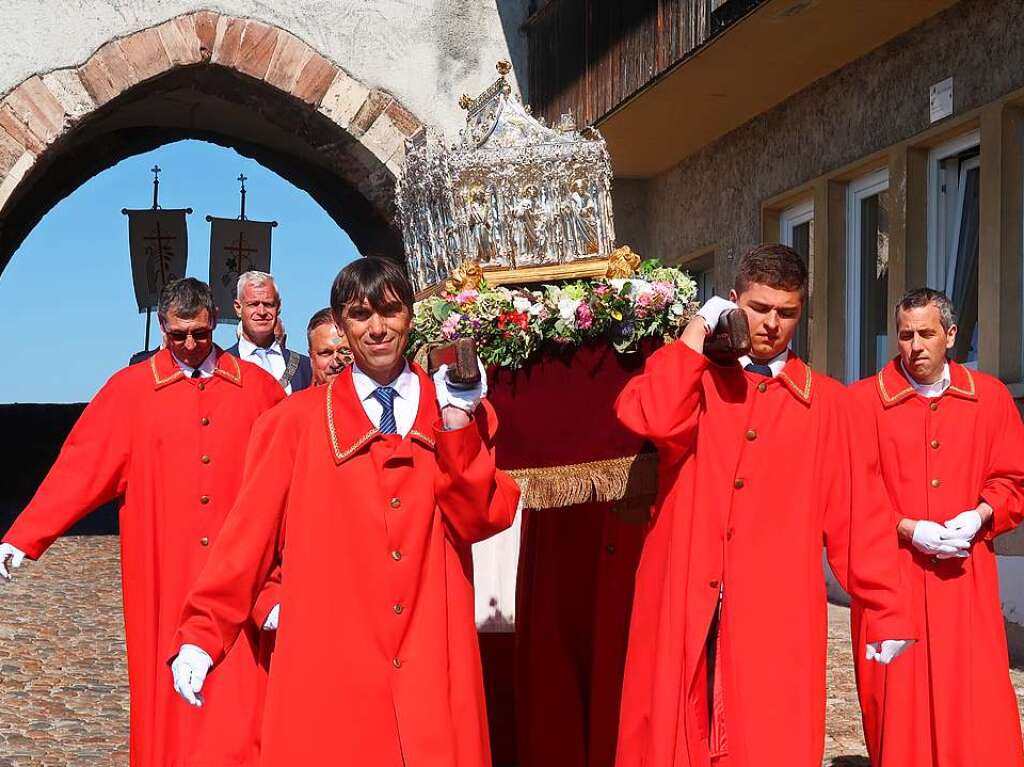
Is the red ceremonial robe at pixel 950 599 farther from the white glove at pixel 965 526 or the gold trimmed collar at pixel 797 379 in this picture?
the gold trimmed collar at pixel 797 379

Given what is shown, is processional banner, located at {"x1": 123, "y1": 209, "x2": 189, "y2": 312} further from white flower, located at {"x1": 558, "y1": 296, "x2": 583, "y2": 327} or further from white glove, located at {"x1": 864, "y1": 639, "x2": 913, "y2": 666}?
white glove, located at {"x1": 864, "y1": 639, "x2": 913, "y2": 666}

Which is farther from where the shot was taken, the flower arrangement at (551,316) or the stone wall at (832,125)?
the stone wall at (832,125)

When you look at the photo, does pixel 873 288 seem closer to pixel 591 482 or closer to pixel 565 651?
pixel 565 651

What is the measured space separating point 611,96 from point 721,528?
25.7 feet

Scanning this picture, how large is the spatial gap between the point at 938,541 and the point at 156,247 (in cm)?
1810

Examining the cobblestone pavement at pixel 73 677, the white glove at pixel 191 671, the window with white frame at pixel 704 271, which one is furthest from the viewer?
the window with white frame at pixel 704 271

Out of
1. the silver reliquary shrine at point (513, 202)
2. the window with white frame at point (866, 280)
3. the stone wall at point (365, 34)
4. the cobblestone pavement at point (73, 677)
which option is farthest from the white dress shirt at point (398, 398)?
the stone wall at point (365, 34)

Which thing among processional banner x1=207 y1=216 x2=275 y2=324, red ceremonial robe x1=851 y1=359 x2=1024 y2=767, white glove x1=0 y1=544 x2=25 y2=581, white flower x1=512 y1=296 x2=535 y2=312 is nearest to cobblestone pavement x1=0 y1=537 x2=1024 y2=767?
red ceremonial robe x1=851 y1=359 x2=1024 y2=767

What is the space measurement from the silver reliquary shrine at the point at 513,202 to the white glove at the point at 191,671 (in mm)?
1644

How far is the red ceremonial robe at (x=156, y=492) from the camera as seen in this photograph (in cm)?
546

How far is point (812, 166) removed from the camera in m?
10.9

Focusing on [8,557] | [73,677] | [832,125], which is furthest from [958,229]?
[8,557]

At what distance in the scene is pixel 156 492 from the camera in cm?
567

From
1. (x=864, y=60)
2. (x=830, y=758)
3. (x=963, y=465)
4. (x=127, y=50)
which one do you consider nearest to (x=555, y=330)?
(x=963, y=465)
